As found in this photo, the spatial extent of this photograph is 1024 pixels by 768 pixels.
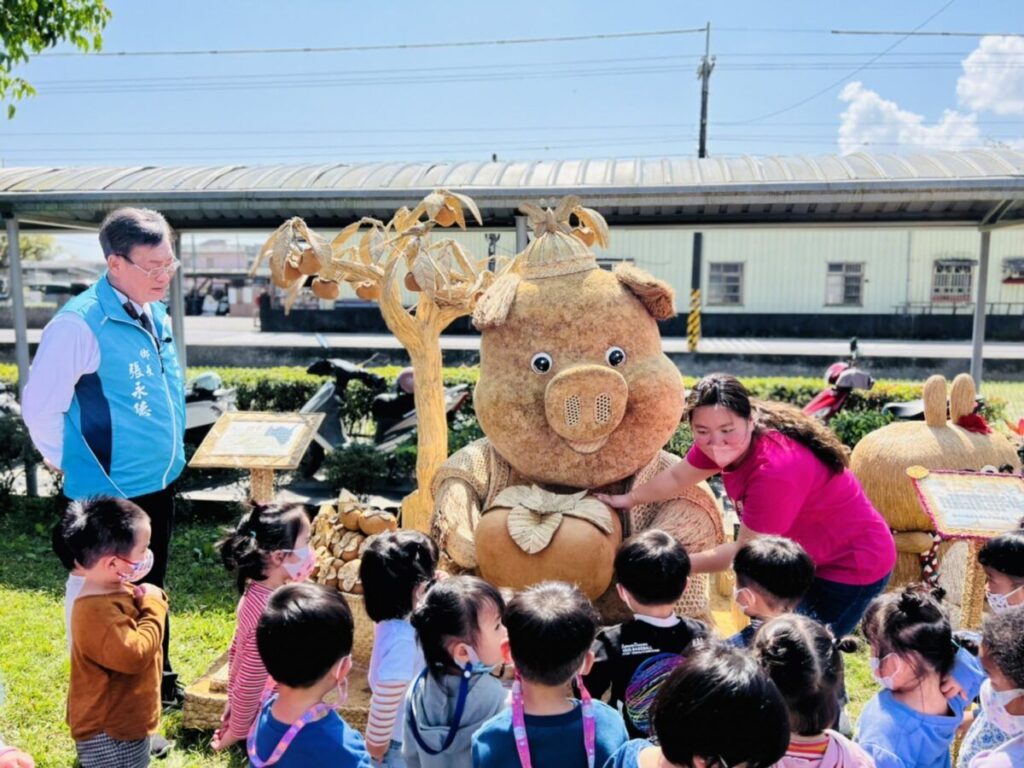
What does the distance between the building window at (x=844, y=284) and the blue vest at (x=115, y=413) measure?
22.2 metres

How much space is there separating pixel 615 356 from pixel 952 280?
73.1 feet

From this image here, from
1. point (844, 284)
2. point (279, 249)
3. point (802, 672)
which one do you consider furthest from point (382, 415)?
point (844, 284)

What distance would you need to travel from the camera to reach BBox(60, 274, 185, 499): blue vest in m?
2.89

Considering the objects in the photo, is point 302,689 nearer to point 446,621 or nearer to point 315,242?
point 446,621

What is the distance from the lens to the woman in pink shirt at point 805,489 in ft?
8.57

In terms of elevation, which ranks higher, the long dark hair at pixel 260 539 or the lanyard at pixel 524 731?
the long dark hair at pixel 260 539

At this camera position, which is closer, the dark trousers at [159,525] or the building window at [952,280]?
the dark trousers at [159,525]

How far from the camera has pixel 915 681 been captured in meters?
1.99

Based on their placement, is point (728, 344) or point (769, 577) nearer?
point (769, 577)

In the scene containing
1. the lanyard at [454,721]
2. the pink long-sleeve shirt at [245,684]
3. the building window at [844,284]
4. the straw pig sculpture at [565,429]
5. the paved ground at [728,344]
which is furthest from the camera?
the building window at [844,284]

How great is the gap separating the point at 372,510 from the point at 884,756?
2.41 m

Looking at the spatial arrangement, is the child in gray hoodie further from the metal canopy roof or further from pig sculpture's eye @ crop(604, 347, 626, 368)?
the metal canopy roof

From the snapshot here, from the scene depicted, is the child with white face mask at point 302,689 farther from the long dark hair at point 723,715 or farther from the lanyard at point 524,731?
the long dark hair at point 723,715

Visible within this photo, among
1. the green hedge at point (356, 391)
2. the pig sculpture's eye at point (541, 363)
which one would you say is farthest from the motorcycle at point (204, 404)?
the pig sculpture's eye at point (541, 363)
